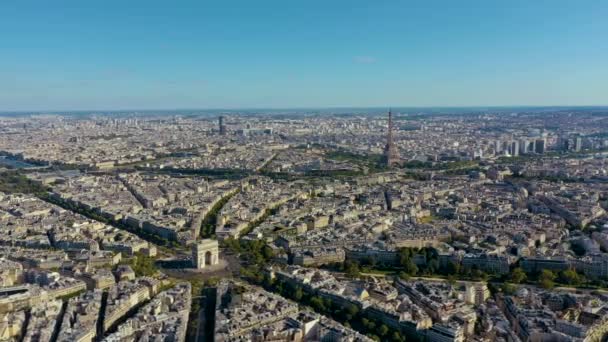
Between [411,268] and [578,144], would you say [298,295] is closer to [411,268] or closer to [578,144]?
[411,268]

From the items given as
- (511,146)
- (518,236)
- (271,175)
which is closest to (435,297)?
(518,236)

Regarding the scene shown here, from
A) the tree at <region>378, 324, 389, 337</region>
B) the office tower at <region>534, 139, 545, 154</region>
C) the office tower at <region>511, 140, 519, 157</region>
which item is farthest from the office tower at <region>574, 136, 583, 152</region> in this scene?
the tree at <region>378, 324, 389, 337</region>

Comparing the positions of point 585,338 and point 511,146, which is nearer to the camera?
point 585,338

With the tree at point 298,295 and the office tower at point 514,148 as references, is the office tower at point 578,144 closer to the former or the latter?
the office tower at point 514,148

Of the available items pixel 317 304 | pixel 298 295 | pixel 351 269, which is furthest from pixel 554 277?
pixel 298 295

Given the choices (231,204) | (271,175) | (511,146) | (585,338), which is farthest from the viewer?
(511,146)

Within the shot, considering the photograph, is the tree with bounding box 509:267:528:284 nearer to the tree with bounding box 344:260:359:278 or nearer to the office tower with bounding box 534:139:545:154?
the tree with bounding box 344:260:359:278

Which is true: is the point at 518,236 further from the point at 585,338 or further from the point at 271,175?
the point at 271,175

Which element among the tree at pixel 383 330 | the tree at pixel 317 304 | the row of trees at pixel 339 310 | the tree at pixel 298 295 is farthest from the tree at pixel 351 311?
the tree at pixel 298 295
